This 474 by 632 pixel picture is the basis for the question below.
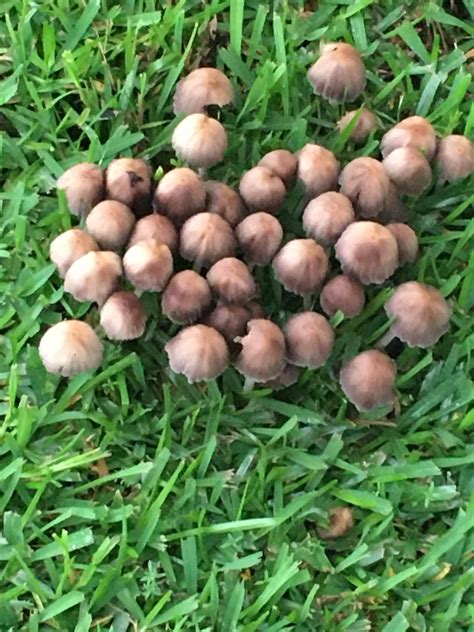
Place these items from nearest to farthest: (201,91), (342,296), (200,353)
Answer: (200,353)
(342,296)
(201,91)

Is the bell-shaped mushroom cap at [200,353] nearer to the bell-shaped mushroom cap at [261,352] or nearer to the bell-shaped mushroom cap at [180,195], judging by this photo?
the bell-shaped mushroom cap at [261,352]

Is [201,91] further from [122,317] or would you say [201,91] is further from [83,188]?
[122,317]

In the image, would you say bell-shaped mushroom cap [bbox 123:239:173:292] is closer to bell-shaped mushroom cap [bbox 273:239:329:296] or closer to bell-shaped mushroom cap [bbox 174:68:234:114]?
bell-shaped mushroom cap [bbox 273:239:329:296]

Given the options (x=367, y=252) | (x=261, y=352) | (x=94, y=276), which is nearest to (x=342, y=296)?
(x=367, y=252)

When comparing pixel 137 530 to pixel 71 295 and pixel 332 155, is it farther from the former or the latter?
pixel 332 155

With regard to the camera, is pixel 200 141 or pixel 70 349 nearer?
pixel 70 349

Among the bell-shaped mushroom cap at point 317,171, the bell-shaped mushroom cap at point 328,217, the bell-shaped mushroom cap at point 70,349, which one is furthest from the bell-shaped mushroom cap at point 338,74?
the bell-shaped mushroom cap at point 70,349
